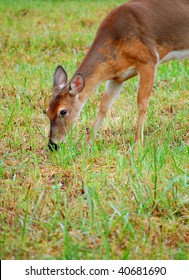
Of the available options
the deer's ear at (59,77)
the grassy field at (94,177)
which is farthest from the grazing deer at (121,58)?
the grassy field at (94,177)

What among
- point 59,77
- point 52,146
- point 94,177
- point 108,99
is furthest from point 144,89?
point 94,177

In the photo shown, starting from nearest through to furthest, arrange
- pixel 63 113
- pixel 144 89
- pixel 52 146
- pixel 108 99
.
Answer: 1. pixel 52 146
2. pixel 63 113
3. pixel 144 89
4. pixel 108 99

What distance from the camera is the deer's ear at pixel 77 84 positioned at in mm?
6789

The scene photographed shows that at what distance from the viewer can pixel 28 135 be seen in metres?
7.04

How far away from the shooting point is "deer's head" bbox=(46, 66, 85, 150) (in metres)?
6.74

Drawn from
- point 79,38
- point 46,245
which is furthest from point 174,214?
point 79,38

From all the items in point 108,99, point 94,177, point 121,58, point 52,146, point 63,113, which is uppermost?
point 121,58

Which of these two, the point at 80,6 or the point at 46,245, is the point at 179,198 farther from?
the point at 80,6

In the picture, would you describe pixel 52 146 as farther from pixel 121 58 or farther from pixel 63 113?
pixel 121 58

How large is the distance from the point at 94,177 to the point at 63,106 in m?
1.46

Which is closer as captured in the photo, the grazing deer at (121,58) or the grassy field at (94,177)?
the grassy field at (94,177)

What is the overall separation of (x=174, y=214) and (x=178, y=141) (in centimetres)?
222

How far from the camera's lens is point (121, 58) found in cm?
703

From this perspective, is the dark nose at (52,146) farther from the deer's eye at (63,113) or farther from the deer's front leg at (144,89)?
the deer's front leg at (144,89)
